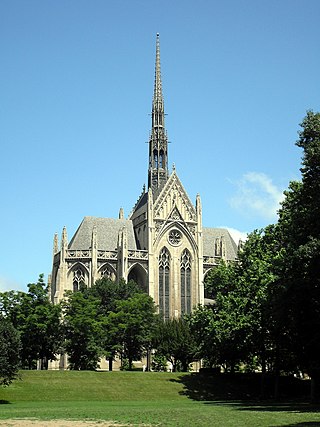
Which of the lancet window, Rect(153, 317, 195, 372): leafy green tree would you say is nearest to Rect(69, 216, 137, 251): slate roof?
the lancet window

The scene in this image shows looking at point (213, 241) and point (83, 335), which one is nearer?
point (83, 335)

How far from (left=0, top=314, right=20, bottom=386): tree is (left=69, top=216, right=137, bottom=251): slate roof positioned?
42291 mm

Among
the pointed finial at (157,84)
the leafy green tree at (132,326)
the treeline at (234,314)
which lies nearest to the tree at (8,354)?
the treeline at (234,314)

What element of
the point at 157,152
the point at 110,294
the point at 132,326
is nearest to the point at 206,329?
the point at 132,326

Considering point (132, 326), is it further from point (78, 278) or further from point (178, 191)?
point (178, 191)

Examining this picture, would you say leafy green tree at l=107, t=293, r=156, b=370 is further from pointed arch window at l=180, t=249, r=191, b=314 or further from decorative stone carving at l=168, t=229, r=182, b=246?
decorative stone carving at l=168, t=229, r=182, b=246

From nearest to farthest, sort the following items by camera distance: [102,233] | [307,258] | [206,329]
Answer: [307,258], [206,329], [102,233]

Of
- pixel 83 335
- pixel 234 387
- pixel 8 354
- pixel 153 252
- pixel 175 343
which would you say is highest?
pixel 153 252

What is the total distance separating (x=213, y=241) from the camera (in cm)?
10019

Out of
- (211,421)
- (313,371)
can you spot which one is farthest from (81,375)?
(211,421)

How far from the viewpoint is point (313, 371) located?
38781 mm

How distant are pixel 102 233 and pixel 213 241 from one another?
19.3m

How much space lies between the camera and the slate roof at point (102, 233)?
295ft

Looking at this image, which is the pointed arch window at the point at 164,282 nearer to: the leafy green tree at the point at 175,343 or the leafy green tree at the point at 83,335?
the leafy green tree at the point at 175,343
